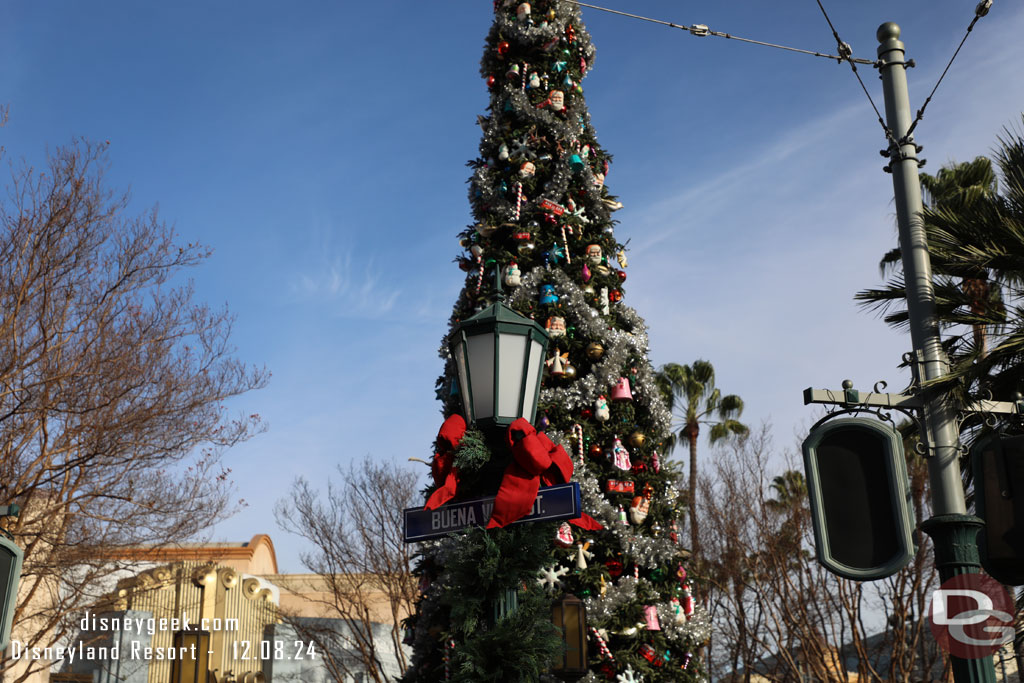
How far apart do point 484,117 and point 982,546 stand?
9.86 metres

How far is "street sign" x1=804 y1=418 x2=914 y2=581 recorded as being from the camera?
303cm

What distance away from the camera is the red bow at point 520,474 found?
14.2 feet

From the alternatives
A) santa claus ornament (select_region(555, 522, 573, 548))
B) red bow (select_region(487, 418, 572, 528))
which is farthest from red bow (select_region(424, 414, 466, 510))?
santa claus ornament (select_region(555, 522, 573, 548))

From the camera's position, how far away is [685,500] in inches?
440

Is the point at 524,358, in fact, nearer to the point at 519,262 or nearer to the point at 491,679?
the point at 491,679

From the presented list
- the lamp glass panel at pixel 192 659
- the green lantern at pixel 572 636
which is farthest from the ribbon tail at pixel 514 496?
the lamp glass panel at pixel 192 659

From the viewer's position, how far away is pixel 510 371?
4551 mm

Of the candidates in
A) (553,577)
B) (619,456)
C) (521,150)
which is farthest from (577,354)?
(521,150)

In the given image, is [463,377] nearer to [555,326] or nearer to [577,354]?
[555,326]

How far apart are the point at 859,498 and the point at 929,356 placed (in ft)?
5.30

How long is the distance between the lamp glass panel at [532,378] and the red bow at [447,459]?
1.11 ft

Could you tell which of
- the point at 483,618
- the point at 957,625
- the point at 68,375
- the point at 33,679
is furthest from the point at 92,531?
the point at 957,625

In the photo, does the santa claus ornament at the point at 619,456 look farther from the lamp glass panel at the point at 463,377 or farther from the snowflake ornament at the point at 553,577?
the lamp glass panel at the point at 463,377

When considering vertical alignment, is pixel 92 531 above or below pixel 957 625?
above
